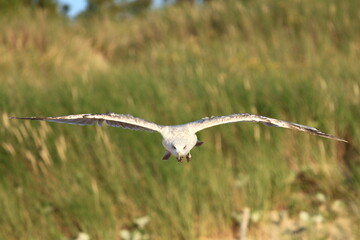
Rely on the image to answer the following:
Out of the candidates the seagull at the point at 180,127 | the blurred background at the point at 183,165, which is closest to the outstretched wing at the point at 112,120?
the seagull at the point at 180,127

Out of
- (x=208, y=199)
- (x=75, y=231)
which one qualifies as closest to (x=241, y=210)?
(x=208, y=199)

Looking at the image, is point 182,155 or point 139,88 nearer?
point 182,155

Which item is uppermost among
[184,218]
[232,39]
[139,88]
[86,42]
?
[86,42]

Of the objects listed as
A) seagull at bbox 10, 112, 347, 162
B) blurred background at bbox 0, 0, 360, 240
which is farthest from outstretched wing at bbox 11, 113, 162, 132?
blurred background at bbox 0, 0, 360, 240

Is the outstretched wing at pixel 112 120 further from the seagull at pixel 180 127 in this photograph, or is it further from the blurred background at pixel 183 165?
the blurred background at pixel 183 165

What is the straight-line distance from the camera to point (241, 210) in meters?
4.28

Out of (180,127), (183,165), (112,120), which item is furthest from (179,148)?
(183,165)

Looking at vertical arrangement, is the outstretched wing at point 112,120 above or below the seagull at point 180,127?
above

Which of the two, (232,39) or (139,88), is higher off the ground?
(232,39)

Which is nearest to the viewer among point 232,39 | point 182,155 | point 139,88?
point 182,155

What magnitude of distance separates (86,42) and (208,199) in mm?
8452

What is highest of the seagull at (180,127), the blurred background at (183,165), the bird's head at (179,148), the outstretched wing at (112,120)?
the blurred background at (183,165)

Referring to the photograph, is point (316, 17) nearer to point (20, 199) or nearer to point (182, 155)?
point (20, 199)

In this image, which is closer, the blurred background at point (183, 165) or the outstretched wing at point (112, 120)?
the outstretched wing at point (112, 120)
